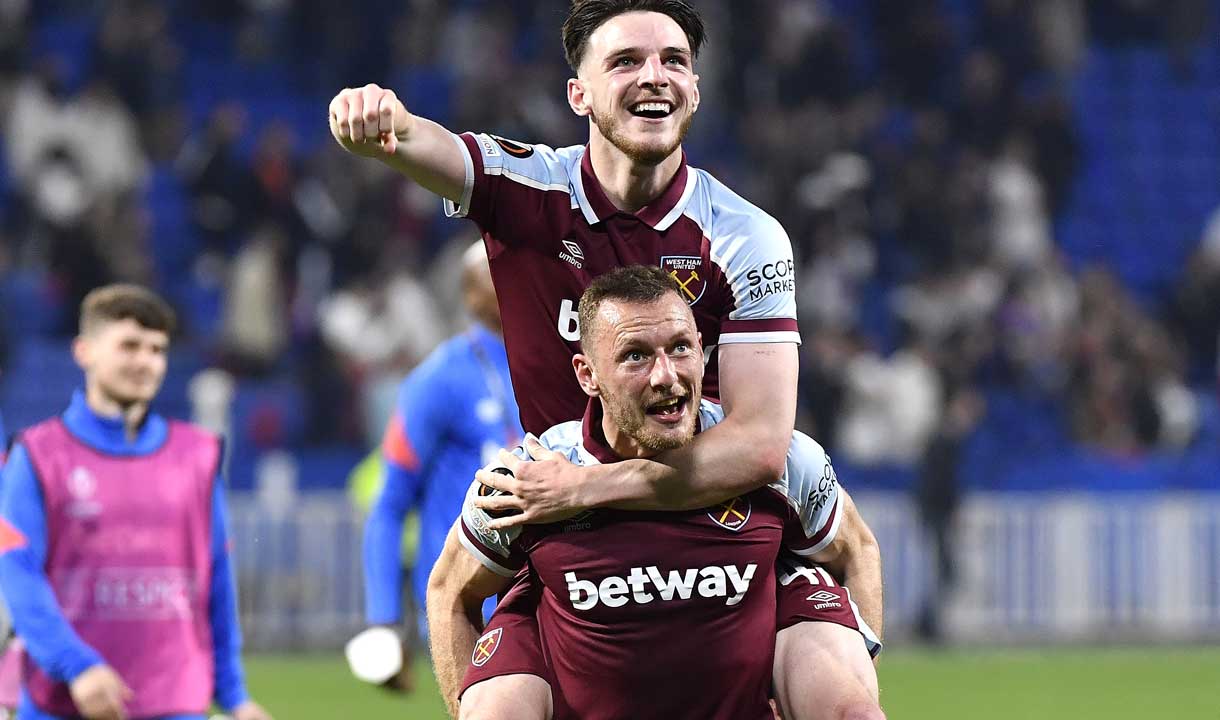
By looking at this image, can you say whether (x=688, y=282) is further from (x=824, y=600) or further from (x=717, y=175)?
(x=717, y=175)

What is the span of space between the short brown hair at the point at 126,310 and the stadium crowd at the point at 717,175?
886cm

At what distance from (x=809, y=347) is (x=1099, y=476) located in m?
2.92

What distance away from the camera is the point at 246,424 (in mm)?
17094

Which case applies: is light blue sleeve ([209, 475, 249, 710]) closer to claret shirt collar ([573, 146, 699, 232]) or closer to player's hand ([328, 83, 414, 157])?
claret shirt collar ([573, 146, 699, 232])

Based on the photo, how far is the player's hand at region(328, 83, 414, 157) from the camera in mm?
4527

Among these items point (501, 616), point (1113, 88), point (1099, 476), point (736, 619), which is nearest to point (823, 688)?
point (736, 619)

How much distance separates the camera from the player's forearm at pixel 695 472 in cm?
477

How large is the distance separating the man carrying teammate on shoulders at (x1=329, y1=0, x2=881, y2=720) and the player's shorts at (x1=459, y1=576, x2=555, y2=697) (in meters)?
0.22

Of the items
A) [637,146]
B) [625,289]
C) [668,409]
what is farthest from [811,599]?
[637,146]

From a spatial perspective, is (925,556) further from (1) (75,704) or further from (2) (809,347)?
(1) (75,704)

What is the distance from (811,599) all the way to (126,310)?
118 inches

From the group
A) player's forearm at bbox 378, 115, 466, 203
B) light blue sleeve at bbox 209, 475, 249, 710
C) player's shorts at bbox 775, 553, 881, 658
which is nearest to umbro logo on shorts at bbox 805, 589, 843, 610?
player's shorts at bbox 775, 553, 881, 658

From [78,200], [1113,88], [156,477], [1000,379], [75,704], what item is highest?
[1113,88]

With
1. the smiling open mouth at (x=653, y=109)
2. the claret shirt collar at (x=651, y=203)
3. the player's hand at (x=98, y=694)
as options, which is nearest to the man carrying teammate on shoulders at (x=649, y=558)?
the claret shirt collar at (x=651, y=203)
